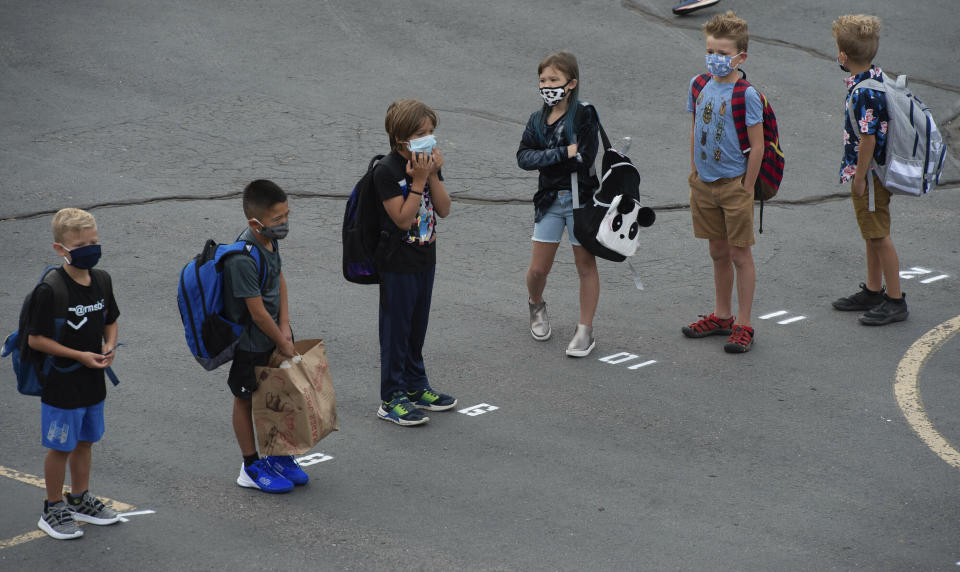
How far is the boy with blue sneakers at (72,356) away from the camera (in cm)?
462

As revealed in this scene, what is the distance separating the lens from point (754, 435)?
19.6 ft

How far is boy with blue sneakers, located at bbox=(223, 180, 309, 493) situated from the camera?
493cm

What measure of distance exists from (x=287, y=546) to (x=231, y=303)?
1.16m

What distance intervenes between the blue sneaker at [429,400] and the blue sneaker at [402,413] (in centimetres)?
13

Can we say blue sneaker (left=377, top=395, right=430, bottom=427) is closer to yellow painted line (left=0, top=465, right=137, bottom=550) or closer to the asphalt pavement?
the asphalt pavement

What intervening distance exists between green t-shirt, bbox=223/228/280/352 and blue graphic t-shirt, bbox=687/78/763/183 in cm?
329

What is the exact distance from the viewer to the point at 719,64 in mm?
6902

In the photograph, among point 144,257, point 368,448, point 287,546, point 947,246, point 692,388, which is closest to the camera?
point 287,546

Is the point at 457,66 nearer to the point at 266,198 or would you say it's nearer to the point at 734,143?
A: the point at 734,143

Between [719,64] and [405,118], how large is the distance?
2.39 m

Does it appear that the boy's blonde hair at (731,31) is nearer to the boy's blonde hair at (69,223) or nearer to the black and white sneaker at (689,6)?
the boy's blonde hair at (69,223)

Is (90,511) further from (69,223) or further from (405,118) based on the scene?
(405,118)

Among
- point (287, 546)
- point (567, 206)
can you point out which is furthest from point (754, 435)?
point (287, 546)

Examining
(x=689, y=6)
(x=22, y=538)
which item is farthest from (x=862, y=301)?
(x=689, y=6)
